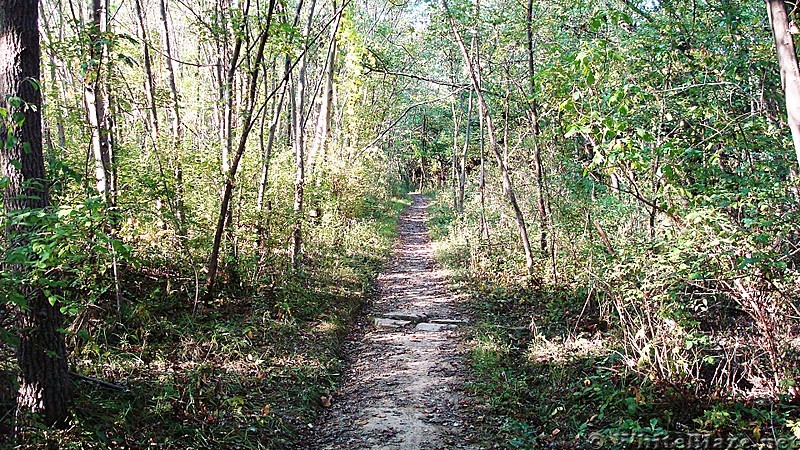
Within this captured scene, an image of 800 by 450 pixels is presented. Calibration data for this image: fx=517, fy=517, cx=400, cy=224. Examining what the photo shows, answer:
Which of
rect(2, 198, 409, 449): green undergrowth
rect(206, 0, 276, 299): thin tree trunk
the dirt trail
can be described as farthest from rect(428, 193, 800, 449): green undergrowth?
rect(206, 0, 276, 299): thin tree trunk

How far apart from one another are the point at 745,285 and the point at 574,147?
4.86 meters

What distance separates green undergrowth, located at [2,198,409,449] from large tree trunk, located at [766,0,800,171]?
4.42 m

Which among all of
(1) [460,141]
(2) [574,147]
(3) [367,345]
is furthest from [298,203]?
(1) [460,141]

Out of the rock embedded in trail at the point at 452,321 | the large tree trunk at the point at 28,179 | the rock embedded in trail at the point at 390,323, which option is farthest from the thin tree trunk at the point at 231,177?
the rock embedded in trail at the point at 452,321

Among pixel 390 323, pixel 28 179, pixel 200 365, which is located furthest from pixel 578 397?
pixel 28 179

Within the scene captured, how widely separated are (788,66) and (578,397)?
358 centimetres

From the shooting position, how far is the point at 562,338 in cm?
669

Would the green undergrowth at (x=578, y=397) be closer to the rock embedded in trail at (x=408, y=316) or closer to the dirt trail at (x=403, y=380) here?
the dirt trail at (x=403, y=380)

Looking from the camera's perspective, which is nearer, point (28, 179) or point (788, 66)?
point (788, 66)

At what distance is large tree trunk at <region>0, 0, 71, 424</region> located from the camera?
3607 mm

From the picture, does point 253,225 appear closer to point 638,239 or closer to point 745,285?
point 638,239

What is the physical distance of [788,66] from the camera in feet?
8.61

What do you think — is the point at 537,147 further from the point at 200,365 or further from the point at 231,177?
the point at 200,365

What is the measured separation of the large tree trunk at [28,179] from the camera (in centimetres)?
361
